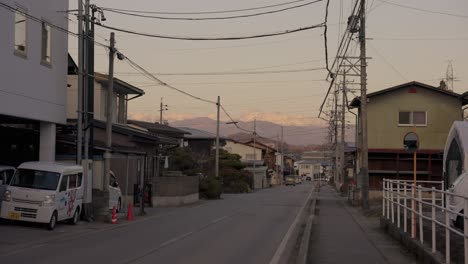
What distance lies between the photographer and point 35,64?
22.5 meters

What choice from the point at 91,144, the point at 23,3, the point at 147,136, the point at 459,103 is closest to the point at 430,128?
the point at 459,103

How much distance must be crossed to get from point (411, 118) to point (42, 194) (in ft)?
97.0

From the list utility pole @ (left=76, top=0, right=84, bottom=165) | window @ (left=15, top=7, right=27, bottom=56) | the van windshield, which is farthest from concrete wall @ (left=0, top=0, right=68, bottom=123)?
the van windshield

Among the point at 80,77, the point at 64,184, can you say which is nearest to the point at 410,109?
the point at 80,77

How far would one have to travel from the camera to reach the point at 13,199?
64.2 feet

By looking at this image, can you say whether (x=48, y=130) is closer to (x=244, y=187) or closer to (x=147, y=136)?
(x=147, y=136)

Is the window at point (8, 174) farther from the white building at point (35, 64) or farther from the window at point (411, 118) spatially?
the window at point (411, 118)

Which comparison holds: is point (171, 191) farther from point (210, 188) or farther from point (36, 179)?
point (36, 179)

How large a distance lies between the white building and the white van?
223cm

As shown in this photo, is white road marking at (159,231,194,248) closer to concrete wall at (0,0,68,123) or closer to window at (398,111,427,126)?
concrete wall at (0,0,68,123)

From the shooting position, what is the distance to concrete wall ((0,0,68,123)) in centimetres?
2044

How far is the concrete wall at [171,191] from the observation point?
36.4 metres

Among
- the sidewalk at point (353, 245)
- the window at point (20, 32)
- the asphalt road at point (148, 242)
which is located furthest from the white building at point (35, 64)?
the sidewalk at point (353, 245)

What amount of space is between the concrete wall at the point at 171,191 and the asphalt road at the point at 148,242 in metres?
11.4
